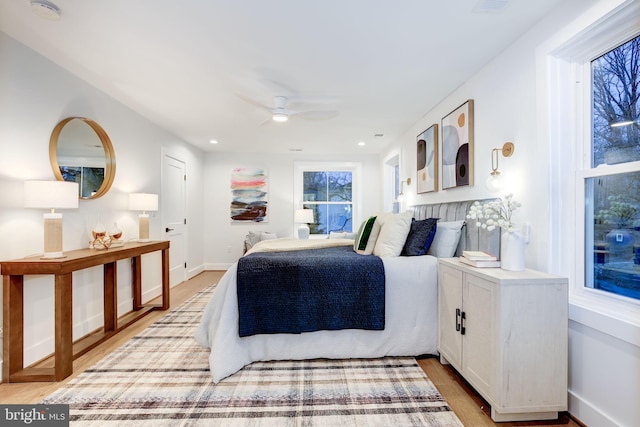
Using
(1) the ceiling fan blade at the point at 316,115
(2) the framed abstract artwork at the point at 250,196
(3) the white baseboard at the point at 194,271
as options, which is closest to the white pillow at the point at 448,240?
(1) the ceiling fan blade at the point at 316,115

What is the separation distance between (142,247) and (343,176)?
413cm

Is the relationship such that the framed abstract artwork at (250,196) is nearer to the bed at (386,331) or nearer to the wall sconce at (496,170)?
the bed at (386,331)

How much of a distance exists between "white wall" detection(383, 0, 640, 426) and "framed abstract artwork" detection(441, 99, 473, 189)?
71mm

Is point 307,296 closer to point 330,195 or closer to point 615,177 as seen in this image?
point 615,177

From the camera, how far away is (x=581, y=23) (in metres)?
1.61

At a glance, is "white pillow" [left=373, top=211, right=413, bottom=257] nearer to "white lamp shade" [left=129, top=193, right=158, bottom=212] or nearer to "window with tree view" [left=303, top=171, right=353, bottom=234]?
"white lamp shade" [left=129, top=193, right=158, bottom=212]

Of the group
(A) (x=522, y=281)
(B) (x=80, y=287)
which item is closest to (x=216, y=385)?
(B) (x=80, y=287)

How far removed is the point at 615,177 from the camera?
5.17 feet

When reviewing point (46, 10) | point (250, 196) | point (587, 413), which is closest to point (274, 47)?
point (46, 10)

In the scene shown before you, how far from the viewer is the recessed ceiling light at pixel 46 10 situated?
1.75 meters

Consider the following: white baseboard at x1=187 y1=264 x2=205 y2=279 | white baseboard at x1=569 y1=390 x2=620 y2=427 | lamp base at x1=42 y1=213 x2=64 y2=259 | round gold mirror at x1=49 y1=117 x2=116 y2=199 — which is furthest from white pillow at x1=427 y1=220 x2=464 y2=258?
white baseboard at x1=187 y1=264 x2=205 y2=279

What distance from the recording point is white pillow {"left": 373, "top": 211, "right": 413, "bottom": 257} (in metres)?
2.62

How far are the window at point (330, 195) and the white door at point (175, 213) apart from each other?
7.53 feet

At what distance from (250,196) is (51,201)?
13.2 feet
